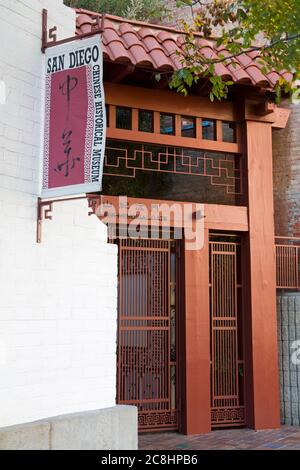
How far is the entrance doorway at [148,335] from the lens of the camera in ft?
27.9

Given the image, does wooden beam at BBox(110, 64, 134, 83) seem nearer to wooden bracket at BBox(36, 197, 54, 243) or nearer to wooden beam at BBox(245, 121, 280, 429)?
wooden beam at BBox(245, 121, 280, 429)

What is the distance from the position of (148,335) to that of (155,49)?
3.98 m

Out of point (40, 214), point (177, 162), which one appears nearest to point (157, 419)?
point (40, 214)

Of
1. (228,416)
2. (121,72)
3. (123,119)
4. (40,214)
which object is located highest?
(123,119)

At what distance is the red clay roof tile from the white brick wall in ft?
5.75

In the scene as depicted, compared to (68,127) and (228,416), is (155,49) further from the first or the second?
(228,416)

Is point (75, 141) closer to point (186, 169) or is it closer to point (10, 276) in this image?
point (10, 276)

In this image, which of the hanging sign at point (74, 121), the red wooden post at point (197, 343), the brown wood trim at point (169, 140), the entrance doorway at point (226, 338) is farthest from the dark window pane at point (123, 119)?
the hanging sign at point (74, 121)

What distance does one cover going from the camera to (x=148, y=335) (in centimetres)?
870

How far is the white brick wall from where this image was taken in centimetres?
541

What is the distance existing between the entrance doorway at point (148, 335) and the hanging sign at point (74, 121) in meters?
3.20

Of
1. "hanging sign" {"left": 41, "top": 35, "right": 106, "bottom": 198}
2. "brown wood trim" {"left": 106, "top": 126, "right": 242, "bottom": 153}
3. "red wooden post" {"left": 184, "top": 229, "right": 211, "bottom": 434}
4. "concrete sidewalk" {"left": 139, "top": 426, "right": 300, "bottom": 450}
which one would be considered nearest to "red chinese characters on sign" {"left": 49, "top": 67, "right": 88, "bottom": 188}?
"hanging sign" {"left": 41, "top": 35, "right": 106, "bottom": 198}
